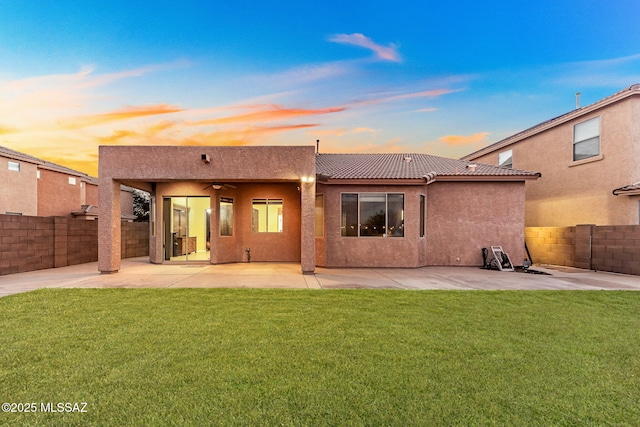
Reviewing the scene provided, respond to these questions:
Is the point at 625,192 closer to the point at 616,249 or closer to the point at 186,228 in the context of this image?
the point at 616,249

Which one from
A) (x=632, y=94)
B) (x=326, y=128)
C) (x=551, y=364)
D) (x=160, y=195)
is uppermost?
(x=326, y=128)

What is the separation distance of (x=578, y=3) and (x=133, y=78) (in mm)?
24789

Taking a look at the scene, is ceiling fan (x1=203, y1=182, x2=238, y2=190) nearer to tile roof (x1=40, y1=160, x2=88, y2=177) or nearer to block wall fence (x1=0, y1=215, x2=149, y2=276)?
block wall fence (x1=0, y1=215, x2=149, y2=276)

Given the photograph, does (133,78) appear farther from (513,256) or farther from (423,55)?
(513,256)

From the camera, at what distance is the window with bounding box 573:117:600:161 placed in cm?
1229

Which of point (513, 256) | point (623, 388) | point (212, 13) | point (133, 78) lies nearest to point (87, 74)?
point (133, 78)

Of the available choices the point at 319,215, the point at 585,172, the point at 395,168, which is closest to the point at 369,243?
the point at 319,215

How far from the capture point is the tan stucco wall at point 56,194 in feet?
63.3

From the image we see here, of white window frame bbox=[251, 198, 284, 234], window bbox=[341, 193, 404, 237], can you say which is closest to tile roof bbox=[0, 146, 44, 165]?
white window frame bbox=[251, 198, 284, 234]

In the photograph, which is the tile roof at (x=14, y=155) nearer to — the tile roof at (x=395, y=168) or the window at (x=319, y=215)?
the tile roof at (x=395, y=168)

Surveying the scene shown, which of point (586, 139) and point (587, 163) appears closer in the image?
point (587, 163)

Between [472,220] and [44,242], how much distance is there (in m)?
17.4

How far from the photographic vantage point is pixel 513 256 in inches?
469

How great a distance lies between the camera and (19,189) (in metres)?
17.0
